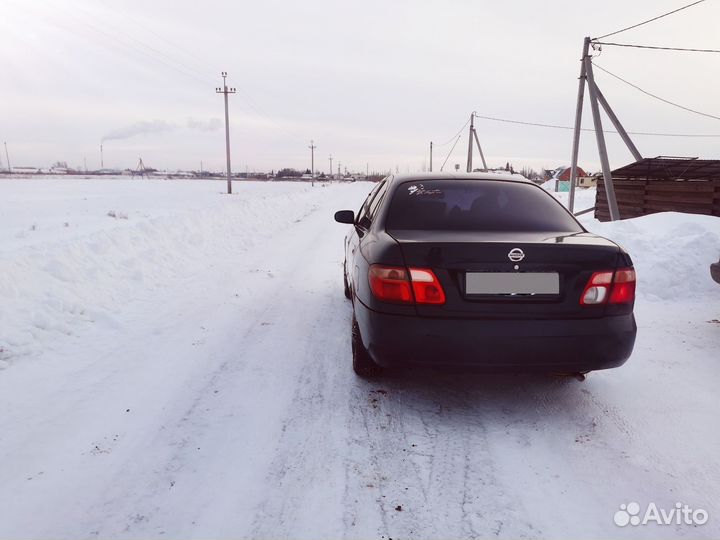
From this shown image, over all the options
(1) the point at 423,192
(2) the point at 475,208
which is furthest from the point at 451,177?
(2) the point at 475,208

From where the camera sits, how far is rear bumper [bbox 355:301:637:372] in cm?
256

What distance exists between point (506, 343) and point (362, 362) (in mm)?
1146

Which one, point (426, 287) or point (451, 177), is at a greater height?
point (451, 177)

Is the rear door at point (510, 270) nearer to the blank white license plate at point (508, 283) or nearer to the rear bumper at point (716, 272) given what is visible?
the blank white license plate at point (508, 283)

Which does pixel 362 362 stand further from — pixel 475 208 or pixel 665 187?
pixel 665 187

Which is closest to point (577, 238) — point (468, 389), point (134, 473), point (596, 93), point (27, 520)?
point (468, 389)

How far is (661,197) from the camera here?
12.0 m

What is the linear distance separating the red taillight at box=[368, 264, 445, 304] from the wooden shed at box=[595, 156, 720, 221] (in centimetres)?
1111

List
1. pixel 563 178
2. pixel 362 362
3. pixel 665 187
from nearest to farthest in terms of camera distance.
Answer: pixel 362 362 → pixel 665 187 → pixel 563 178

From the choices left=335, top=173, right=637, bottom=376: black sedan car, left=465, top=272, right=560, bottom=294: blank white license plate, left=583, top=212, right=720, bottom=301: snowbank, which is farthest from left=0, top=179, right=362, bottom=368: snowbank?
left=583, top=212, right=720, bottom=301: snowbank

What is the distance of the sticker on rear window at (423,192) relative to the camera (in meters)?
3.52

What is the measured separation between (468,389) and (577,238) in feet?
4.23

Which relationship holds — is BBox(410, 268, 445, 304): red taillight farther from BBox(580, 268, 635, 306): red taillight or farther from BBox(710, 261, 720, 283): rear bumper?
BBox(710, 261, 720, 283): rear bumper

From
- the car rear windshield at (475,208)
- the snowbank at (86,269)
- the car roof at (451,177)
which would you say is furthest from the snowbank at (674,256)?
the snowbank at (86,269)
